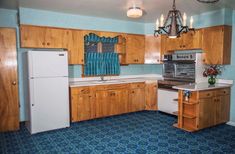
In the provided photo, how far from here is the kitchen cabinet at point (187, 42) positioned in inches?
180

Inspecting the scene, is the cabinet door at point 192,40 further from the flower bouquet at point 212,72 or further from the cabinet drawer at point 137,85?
the cabinet drawer at point 137,85

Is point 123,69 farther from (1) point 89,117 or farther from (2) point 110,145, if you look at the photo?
(2) point 110,145

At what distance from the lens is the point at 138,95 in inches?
211

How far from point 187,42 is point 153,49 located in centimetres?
103

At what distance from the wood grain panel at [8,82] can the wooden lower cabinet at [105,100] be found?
1144 mm

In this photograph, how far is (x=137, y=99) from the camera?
5.36 metres

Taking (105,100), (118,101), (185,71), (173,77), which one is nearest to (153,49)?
(173,77)

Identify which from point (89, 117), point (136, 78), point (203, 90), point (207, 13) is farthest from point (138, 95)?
point (207, 13)

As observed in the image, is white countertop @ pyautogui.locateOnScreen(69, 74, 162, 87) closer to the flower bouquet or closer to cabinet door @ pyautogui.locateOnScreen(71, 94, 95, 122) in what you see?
cabinet door @ pyautogui.locateOnScreen(71, 94, 95, 122)

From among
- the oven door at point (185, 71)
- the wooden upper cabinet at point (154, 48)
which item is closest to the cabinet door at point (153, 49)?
the wooden upper cabinet at point (154, 48)

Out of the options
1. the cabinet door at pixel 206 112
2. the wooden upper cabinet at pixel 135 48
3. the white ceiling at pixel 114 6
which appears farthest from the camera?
the wooden upper cabinet at pixel 135 48

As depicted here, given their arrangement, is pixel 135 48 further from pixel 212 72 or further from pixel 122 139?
pixel 122 139

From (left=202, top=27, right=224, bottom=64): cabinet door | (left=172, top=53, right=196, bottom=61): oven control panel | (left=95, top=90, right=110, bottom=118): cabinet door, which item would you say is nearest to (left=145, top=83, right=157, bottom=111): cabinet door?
(left=172, top=53, right=196, bottom=61): oven control panel

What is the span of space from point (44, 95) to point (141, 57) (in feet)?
9.51
